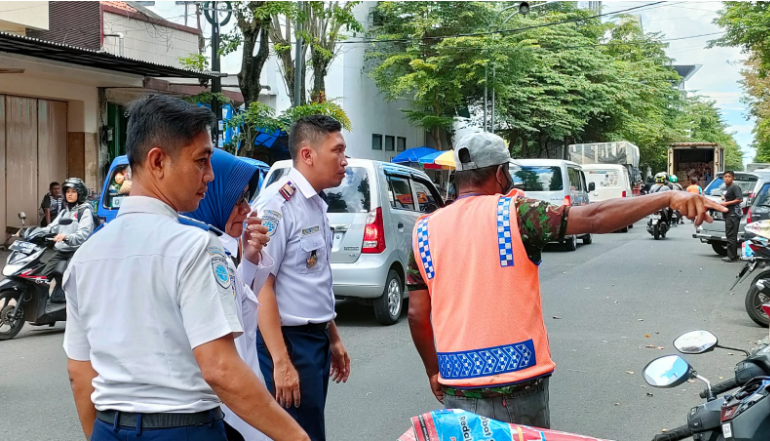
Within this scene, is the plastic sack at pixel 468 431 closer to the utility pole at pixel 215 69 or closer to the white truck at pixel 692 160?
the utility pole at pixel 215 69

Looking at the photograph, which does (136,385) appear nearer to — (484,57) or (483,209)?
(483,209)

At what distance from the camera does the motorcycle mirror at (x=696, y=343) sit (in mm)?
2658

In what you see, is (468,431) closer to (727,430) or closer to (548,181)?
(727,430)

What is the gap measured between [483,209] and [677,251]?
663 inches

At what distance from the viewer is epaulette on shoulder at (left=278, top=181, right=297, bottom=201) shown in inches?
138

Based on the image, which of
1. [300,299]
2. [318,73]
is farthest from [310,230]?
[318,73]

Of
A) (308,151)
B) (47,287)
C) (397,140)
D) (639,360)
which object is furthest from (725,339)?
(397,140)

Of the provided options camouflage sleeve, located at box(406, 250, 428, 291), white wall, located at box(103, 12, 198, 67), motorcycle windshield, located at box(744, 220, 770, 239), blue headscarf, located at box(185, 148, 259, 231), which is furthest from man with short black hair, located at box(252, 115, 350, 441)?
white wall, located at box(103, 12, 198, 67)

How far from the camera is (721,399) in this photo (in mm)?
2627

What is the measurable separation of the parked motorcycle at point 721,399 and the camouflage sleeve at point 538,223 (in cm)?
51

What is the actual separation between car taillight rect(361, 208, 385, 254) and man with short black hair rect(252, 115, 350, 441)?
5127 millimetres

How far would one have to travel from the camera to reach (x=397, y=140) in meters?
35.6

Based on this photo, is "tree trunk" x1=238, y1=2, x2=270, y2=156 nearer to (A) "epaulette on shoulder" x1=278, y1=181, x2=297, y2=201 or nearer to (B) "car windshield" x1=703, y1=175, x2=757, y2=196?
(B) "car windshield" x1=703, y1=175, x2=757, y2=196

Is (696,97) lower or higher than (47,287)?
higher
